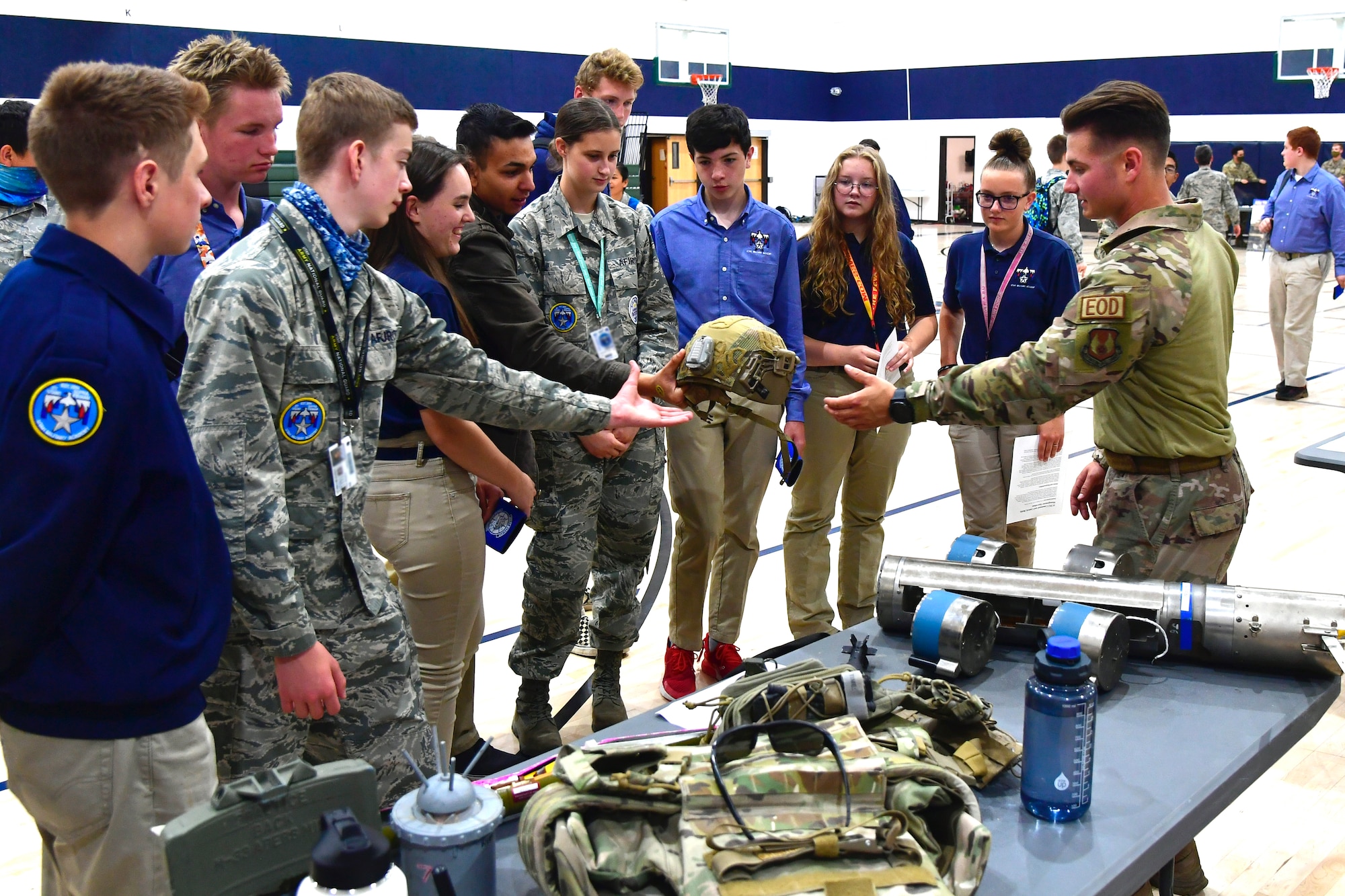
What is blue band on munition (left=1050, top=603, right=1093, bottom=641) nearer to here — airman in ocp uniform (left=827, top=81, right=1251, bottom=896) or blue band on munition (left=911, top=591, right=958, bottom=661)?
blue band on munition (left=911, top=591, right=958, bottom=661)

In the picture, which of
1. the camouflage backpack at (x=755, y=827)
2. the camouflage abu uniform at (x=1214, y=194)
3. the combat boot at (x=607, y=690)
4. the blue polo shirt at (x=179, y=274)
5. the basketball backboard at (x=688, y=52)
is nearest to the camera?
the camouflage backpack at (x=755, y=827)

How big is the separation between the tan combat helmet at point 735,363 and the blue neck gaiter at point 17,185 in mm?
3338

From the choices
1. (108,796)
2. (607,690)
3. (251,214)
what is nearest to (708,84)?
(607,690)

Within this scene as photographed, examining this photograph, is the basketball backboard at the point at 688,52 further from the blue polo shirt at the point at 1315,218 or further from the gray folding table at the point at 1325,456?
the gray folding table at the point at 1325,456

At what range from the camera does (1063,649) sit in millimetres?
1625

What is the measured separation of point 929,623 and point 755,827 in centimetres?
82

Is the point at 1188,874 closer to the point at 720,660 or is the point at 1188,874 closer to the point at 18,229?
the point at 720,660

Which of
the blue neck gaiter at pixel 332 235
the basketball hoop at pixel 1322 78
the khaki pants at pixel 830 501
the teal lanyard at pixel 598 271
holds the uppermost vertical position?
the basketball hoop at pixel 1322 78

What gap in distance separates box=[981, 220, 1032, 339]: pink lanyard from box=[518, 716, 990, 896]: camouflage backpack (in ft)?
8.37

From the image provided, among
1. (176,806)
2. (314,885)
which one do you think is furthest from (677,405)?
(314,885)

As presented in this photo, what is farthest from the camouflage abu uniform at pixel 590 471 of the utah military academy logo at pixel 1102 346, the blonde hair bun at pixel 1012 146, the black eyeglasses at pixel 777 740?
the black eyeglasses at pixel 777 740

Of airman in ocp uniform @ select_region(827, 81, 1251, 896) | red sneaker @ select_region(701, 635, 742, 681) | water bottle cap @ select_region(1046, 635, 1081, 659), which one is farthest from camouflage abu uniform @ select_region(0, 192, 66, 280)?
water bottle cap @ select_region(1046, 635, 1081, 659)

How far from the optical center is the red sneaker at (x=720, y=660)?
3.74 meters

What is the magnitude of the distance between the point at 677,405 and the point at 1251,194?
60.4 feet
